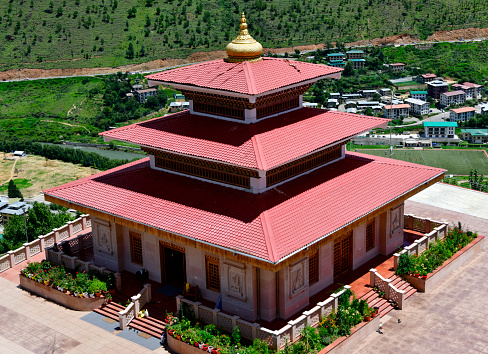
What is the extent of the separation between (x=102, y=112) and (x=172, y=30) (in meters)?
33.0

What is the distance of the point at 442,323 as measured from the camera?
28.8 m

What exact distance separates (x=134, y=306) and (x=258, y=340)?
21.9 feet

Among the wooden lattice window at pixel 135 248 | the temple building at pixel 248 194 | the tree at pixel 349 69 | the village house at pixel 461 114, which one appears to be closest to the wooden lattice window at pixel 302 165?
the temple building at pixel 248 194

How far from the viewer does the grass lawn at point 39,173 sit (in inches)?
2980

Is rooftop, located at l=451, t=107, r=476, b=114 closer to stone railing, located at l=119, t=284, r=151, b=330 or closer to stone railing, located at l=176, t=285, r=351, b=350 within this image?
stone railing, located at l=176, t=285, r=351, b=350

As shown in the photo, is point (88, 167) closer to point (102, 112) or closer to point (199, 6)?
point (102, 112)

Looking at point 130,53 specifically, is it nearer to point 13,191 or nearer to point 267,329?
point 13,191

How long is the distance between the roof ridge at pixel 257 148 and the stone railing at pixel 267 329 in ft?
20.8

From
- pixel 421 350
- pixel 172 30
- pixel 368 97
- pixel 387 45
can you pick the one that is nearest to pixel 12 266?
pixel 421 350

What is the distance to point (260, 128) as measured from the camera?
31.2 m

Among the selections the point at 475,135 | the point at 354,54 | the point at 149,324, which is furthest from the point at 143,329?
the point at 354,54

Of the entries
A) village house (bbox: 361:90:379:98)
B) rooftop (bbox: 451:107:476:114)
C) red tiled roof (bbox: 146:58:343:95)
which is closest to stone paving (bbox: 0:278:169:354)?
red tiled roof (bbox: 146:58:343:95)

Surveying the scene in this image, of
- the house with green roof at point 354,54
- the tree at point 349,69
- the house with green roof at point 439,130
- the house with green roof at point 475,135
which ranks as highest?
the house with green roof at point 354,54

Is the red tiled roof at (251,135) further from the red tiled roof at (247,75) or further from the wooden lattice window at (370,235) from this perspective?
the wooden lattice window at (370,235)
